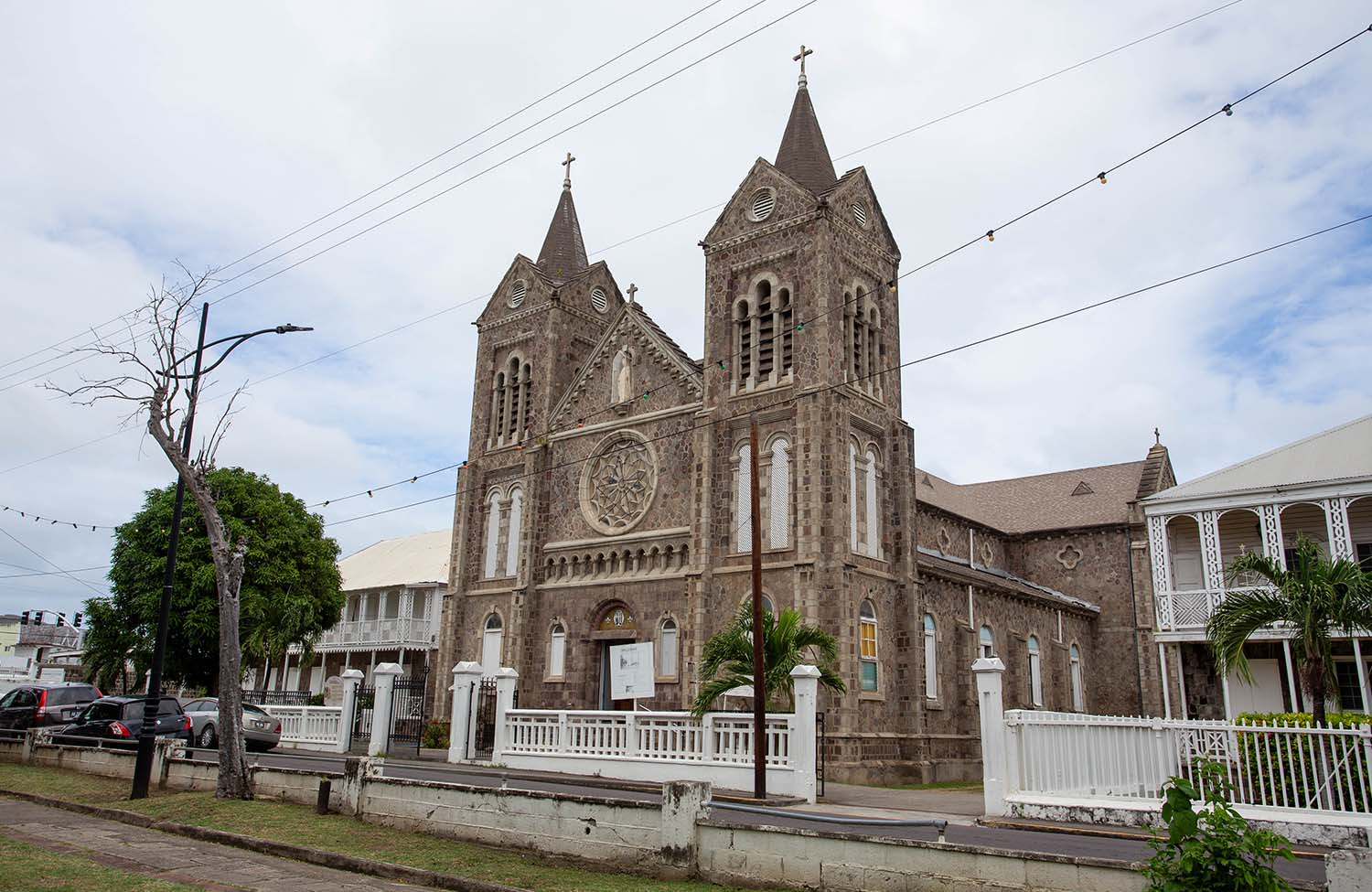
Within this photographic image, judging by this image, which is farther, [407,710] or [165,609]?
[407,710]

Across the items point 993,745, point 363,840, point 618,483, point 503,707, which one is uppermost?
point 618,483

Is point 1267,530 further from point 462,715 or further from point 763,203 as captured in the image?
point 462,715

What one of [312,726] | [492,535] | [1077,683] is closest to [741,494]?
[492,535]

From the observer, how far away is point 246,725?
2747cm

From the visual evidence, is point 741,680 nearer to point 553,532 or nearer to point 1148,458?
point 553,532

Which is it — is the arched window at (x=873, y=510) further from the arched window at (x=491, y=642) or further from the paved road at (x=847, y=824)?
the arched window at (x=491, y=642)

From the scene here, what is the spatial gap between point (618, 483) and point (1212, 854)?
25307 millimetres

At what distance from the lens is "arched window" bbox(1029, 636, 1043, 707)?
3452cm

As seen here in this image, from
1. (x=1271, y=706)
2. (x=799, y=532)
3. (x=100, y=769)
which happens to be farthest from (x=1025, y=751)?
(x=1271, y=706)

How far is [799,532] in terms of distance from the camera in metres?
A: 26.0

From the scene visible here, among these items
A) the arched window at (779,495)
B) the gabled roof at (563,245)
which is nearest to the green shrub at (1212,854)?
the arched window at (779,495)

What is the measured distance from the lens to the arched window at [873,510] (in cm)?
2748

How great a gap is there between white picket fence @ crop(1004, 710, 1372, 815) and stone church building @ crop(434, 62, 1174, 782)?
28.4 feet

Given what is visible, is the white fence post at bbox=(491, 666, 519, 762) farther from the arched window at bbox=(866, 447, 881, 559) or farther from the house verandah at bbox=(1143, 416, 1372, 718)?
the house verandah at bbox=(1143, 416, 1372, 718)
